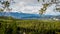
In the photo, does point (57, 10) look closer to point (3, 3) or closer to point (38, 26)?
point (38, 26)

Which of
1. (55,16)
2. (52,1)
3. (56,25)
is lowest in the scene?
(56,25)

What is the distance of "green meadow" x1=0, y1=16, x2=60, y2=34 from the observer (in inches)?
361

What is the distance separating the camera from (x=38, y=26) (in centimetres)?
1005

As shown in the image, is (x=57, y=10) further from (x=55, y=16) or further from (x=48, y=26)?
(x=48, y=26)

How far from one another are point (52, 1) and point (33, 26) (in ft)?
6.37

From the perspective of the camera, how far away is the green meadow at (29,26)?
9.16 m

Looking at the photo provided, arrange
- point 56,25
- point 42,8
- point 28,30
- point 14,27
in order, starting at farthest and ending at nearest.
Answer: point 56,25, point 28,30, point 14,27, point 42,8

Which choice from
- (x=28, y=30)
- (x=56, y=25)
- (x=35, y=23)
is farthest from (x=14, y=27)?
(x=56, y=25)

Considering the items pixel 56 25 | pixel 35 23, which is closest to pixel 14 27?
pixel 35 23

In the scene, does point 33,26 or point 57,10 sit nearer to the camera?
point 57,10

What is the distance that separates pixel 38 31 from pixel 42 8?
1.51 meters

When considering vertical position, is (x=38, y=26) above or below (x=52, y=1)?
below

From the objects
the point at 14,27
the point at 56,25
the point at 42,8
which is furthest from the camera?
the point at 56,25

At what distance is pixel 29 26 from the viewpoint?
1017 centimetres
